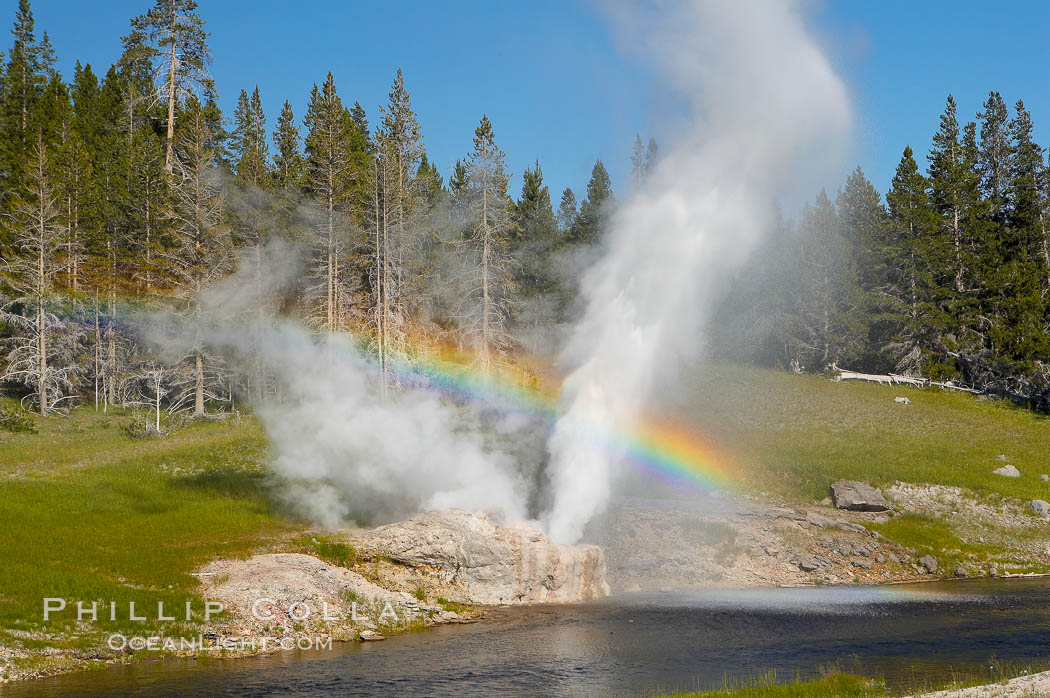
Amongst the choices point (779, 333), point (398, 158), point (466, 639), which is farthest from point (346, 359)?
point (779, 333)

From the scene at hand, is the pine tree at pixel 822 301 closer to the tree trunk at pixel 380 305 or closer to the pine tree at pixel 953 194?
the pine tree at pixel 953 194

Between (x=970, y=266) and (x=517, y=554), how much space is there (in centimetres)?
7560

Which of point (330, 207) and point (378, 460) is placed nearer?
point (378, 460)

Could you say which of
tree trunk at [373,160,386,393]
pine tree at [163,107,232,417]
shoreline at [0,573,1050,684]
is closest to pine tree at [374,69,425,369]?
tree trunk at [373,160,386,393]

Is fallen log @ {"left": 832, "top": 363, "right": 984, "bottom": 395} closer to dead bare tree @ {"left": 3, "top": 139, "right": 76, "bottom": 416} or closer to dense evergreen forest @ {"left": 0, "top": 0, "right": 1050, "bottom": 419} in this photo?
dense evergreen forest @ {"left": 0, "top": 0, "right": 1050, "bottom": 419}

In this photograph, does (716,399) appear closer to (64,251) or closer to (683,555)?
(683,555)

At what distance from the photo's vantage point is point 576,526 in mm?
39500

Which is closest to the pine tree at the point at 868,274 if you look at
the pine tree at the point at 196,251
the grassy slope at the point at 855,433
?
the grassy slope at the point at 855,433

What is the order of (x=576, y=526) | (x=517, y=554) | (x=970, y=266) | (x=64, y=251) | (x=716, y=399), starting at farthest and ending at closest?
(x=970, y=266), (x=716, y=399), (x=64, y=251), (x=576, y=526), (x=517, y=554)

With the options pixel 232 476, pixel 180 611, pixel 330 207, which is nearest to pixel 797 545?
pixel 180 611

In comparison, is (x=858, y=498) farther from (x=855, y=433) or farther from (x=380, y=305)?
(x=380, y=305)

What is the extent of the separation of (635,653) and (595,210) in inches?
3412

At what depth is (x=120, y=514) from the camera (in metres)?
38.2

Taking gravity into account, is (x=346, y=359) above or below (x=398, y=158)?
below
